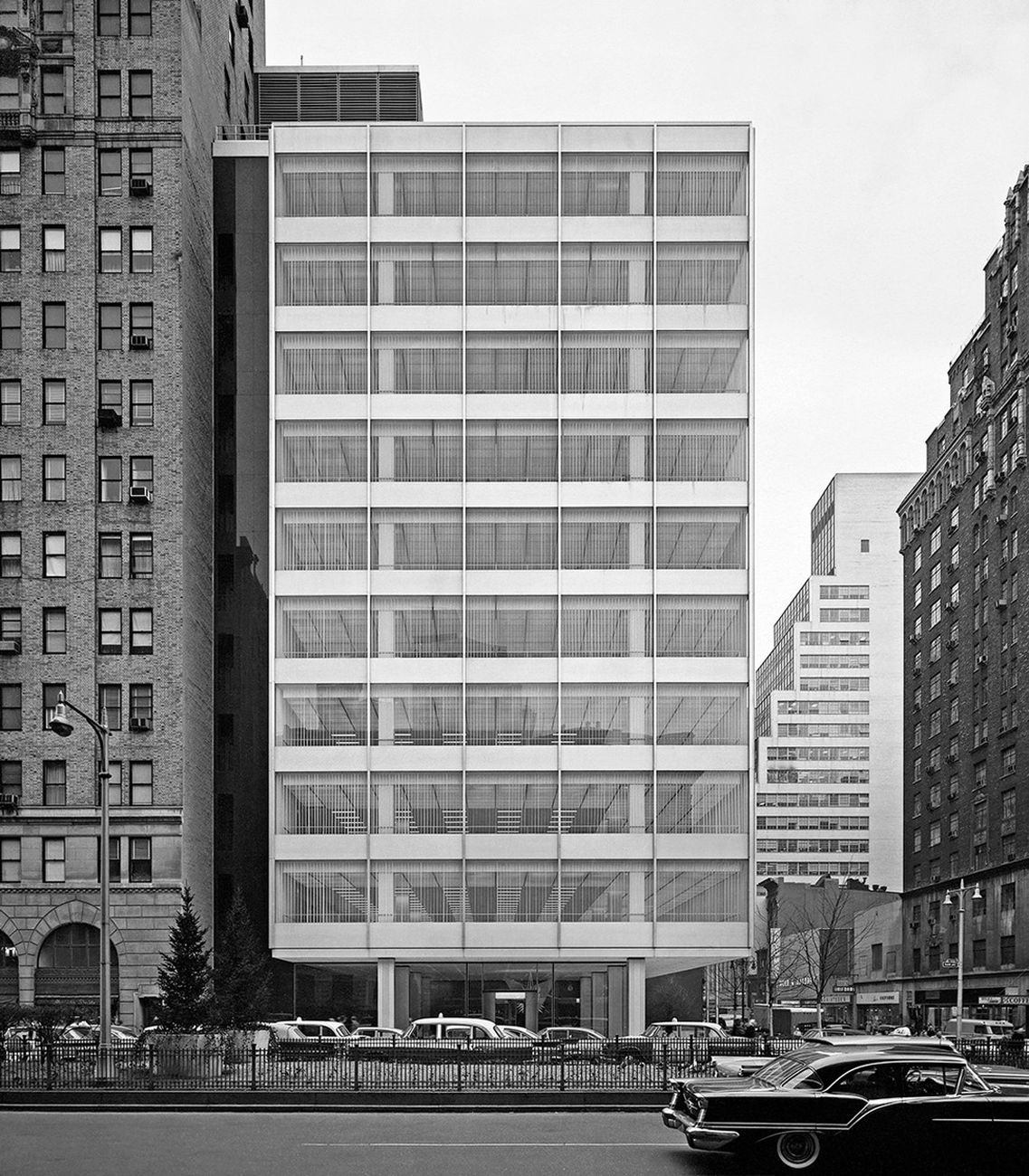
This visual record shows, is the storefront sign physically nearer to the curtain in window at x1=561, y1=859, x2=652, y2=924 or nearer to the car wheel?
the curtain in window at x1=561, y1=859, x2=652, y2=924

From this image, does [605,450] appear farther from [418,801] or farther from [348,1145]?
[348,1145]

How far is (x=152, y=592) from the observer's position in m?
61.7

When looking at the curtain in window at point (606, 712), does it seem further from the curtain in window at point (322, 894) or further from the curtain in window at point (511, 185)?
the curtain in window at point (511, 185)

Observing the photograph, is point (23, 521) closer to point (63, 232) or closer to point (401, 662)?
point (63, 232)

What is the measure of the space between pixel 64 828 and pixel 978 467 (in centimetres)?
5981

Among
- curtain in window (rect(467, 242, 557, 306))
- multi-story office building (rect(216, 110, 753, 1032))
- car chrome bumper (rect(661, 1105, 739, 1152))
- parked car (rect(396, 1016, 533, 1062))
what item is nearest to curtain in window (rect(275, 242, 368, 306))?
multi-story office building (rect(216, 110, 753, 1032))

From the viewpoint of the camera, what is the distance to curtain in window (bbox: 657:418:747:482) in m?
64.7

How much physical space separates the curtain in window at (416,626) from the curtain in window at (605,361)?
429 inches

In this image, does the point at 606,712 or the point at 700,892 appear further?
the point at 606,712

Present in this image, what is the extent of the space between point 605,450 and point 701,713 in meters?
11.9

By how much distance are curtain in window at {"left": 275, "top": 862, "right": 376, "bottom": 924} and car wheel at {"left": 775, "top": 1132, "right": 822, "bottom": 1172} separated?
43.2 m

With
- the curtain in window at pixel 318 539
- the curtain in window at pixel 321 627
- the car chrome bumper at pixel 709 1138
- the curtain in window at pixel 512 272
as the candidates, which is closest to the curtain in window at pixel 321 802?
the curtain in window at pixel 321 627

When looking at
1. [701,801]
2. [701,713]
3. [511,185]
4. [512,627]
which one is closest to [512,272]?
[511,185]

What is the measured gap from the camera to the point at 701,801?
62.9 meters
